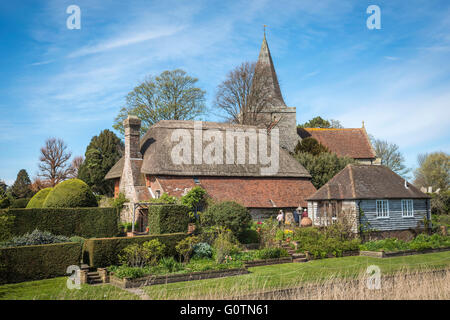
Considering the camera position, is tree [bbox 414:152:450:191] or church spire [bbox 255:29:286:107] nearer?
church spire [bbox 255:29:286:107]

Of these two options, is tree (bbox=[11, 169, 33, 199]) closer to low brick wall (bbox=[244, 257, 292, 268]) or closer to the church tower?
the church tower

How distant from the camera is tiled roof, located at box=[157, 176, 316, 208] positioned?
27406 mm

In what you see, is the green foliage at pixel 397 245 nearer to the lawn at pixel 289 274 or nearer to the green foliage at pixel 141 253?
the lawn at pixel 289 274

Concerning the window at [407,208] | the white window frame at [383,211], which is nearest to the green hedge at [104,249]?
the white window frame at [383,211]

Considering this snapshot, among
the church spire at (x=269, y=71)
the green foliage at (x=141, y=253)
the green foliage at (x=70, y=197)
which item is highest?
the church spire at (x=269, y=71)

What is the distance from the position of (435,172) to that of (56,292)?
175 feet

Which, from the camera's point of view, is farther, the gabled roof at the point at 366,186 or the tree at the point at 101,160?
the tree at the point at 101,160

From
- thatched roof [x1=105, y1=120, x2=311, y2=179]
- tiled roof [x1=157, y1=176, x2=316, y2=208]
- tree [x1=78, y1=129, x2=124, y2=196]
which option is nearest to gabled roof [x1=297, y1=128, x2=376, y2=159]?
thatched roof [x1=105, y1=120, x2=311, y2=179]

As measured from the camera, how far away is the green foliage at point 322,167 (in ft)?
114

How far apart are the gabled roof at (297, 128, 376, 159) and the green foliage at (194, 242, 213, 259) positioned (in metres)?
30.1

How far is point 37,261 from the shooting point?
14.4 meters

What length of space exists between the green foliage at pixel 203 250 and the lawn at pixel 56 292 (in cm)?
522

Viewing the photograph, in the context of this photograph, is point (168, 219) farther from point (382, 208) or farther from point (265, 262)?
point (382, 208)

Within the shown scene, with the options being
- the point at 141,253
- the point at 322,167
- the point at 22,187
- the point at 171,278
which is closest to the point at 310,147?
the point at 322,167
